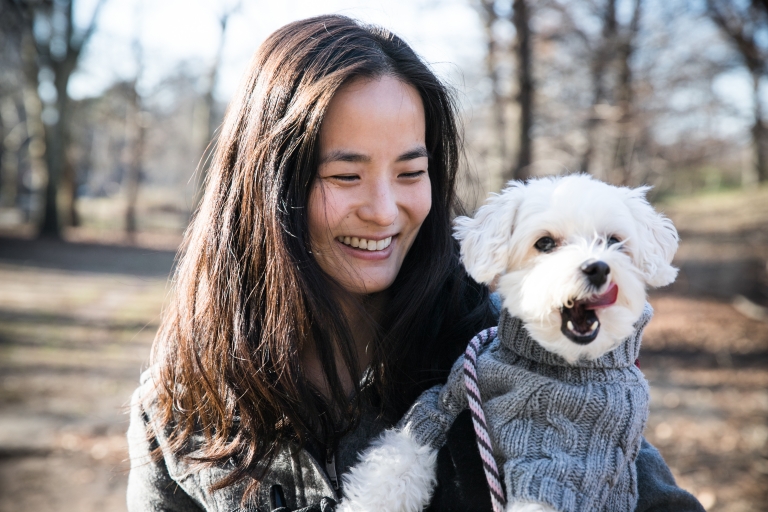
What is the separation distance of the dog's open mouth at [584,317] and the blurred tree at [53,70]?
74.7 feet

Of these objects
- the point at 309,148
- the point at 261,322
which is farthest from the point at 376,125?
the point at 261,322

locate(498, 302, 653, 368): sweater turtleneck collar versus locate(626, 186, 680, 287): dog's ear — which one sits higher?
locate(626, 186, 680, 287): dog's ear

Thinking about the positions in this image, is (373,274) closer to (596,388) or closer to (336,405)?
(336,405)

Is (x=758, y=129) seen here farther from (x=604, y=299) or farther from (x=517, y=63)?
(x=604, y=299)

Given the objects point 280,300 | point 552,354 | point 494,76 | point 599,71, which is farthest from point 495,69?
point 552,354

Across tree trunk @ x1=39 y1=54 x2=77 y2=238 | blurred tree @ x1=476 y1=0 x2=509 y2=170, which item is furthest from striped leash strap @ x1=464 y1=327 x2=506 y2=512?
tree trunk @ x1=39 y1=54 x2=77 y2=238

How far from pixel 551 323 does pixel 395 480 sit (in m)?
0.68

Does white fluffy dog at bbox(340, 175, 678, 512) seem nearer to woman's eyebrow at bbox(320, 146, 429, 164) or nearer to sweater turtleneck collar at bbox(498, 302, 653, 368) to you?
sweater turtleneck collar at bbox(498, 302, 653, 368)

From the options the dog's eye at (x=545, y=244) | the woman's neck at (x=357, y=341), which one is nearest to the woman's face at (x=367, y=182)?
the woman's neck at (x=357, y=341)

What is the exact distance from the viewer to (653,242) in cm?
190

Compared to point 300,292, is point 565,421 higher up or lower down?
lower down

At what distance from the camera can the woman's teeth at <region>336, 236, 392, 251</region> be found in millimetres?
2000

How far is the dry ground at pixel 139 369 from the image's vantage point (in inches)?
216

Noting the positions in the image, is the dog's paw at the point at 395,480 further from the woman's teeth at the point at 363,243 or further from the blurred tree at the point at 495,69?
the blurred tree at the point at 495,69
